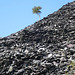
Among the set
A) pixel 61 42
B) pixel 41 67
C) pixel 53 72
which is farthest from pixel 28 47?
pixel 53 72

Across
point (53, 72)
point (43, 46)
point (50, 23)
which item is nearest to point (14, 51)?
point (43, 46)

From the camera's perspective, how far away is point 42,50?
543 inches

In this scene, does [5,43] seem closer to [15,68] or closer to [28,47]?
[28,47]

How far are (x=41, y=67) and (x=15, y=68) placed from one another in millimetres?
2065

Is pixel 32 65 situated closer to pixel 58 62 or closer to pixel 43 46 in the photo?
pixel 58 62

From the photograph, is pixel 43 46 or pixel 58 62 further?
pixel 43 46

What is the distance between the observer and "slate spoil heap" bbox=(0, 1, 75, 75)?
1115cm

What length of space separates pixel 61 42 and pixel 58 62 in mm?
3725

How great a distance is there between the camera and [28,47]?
48.8 feet

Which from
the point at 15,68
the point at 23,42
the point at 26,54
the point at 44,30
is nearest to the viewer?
the point at 15,68

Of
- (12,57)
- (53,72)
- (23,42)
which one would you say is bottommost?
(53,72)

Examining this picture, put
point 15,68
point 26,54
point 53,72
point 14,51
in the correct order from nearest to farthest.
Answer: point 53,72 → point 15,68 → point 26,54 → point 14,51

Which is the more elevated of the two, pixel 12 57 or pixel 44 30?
pixel 44 30

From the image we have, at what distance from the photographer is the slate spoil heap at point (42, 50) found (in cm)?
1115
